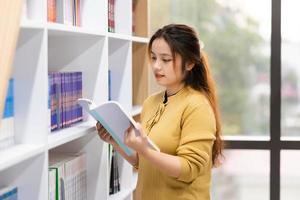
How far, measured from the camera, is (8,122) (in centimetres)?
171

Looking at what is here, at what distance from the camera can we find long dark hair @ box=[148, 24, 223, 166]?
225 cm

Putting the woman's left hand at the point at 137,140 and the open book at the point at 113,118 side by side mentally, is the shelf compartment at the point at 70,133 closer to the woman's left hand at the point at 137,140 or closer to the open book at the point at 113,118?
the open book at the point at 113,118

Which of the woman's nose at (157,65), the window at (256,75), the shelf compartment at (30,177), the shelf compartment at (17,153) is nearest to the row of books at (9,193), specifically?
the shelf compartment at (30,177)

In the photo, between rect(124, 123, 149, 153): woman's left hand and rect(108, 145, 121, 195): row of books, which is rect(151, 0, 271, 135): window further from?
rect(124, 123, 149, 153): woman's left hand

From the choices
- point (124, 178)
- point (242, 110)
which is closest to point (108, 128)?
point (124, 178)

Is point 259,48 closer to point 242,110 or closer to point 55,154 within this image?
point 242,110

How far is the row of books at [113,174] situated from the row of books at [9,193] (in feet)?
3.24

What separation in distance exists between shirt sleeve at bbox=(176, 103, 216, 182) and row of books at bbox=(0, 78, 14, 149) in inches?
27.3

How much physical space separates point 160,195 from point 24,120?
2.48 ft

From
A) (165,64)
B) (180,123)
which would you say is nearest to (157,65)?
(165,64)

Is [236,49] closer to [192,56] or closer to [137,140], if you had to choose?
[192,56]

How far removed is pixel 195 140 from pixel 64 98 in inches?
22.8

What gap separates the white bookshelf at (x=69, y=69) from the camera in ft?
5.77

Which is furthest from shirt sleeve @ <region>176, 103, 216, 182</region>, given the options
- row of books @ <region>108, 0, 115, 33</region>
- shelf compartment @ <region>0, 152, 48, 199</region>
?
row of books @ <region>108, 0, 115, 33</region>
